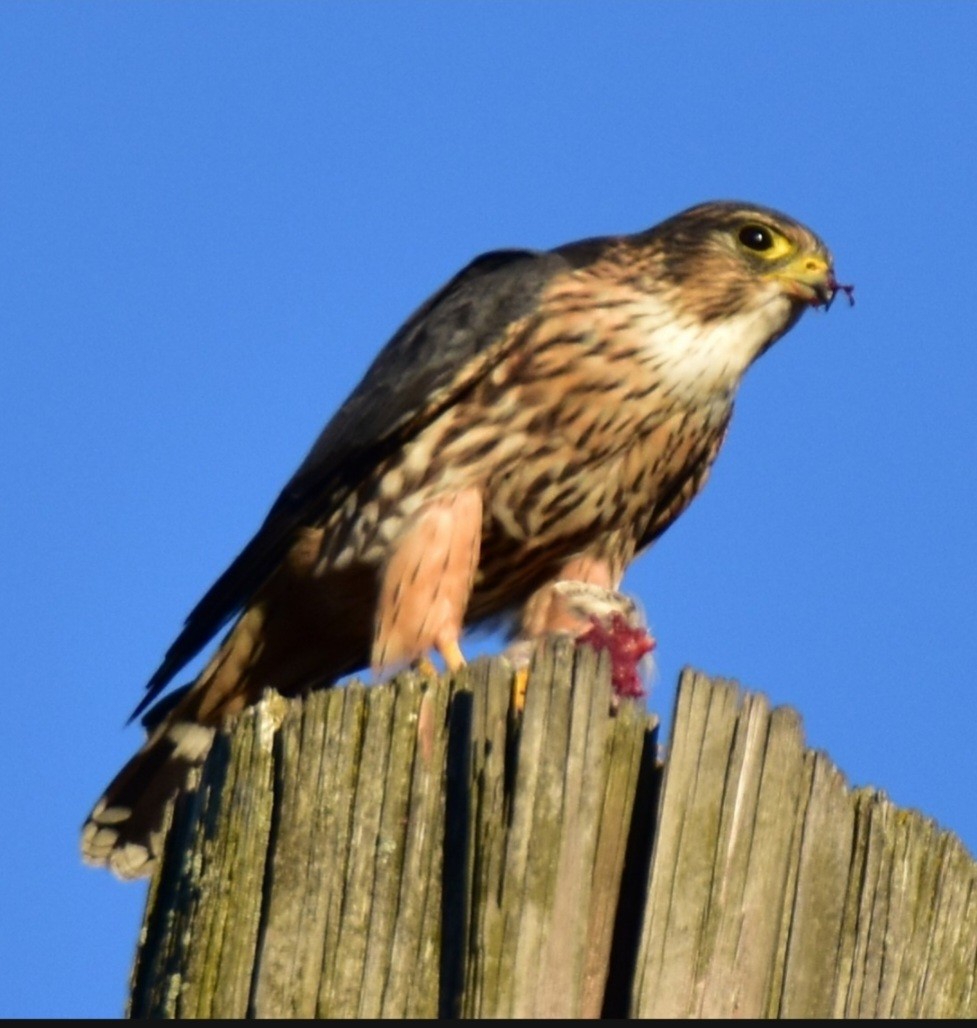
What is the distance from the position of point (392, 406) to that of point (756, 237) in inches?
48.5

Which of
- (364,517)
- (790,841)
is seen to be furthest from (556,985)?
(364,517)

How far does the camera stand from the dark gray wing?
5.24 meters

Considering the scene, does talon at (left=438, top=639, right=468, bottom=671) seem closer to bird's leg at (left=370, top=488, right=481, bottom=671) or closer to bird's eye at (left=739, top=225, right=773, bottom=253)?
bird's leg at (left=370, top=488, right=481, bottom=671)

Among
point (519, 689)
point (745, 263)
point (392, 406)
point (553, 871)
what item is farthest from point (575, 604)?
point (553, 871)

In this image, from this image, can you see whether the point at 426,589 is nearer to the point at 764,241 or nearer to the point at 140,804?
the point at 140,804

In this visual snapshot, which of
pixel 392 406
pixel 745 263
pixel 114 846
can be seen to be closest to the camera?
pixel 114 846

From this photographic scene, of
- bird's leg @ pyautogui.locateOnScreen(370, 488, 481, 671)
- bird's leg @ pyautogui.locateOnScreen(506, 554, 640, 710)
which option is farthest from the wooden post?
bird's leg @ pyautogui.locateOnScreen(370, 488, 481, 671)

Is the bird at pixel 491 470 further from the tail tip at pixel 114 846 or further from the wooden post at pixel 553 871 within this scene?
the wooden post at pixel 553 871

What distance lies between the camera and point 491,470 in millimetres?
5156

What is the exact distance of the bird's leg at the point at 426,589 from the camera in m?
4.96

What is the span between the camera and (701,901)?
101 inches

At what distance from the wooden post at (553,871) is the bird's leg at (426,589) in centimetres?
218

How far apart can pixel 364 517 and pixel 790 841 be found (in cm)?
278

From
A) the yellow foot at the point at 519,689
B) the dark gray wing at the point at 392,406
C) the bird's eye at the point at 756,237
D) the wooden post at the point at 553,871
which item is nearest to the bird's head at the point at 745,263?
the bird's eye at the point at 756,237
